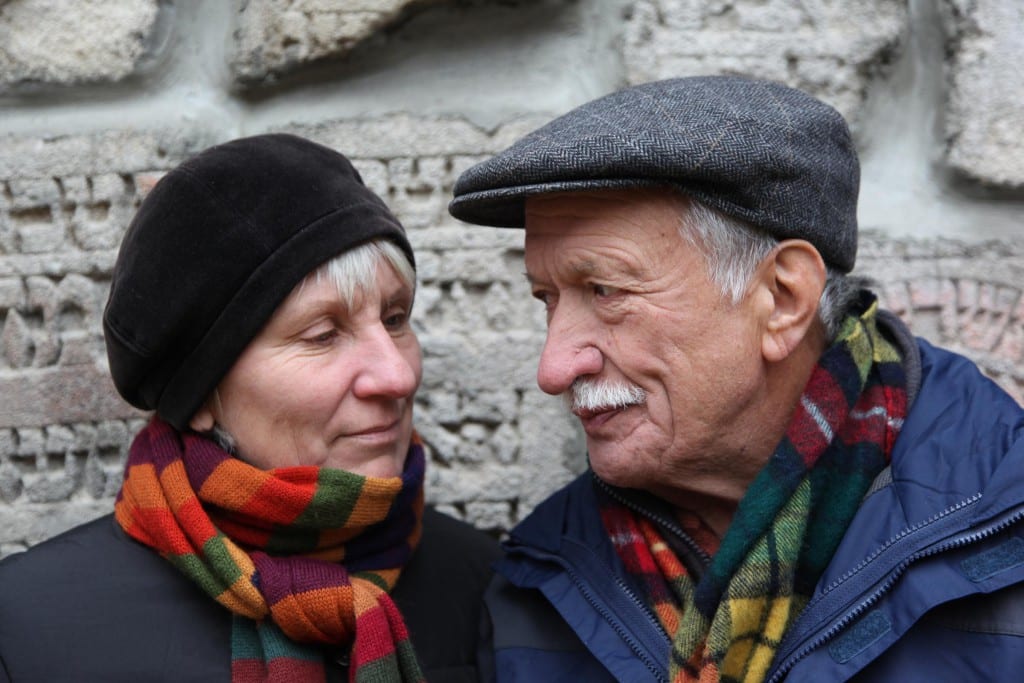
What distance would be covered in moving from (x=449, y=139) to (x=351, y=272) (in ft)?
1.57

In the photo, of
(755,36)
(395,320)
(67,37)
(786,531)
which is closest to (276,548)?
(395,320)

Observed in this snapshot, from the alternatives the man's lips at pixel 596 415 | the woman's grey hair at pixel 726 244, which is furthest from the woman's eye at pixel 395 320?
the woman's grey hair at pixel 726 244

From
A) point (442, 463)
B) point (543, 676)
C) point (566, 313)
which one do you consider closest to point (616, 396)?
point (566, 313)

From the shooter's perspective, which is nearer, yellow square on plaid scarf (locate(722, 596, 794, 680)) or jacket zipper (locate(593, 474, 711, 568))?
yellow square on plaid scarf (locate(722, 596, 794, 680))

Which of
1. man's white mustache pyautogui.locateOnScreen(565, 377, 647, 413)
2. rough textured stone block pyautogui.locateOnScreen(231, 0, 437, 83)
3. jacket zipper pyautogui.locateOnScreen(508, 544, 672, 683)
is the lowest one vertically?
jacket zipper pyautogui.locateOnScreen(508, 544, 672, 683)

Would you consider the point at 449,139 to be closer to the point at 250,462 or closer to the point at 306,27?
the point at 306,27

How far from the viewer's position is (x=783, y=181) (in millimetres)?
1449

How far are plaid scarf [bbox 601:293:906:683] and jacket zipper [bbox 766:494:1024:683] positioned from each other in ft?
0.12

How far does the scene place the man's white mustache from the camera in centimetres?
153

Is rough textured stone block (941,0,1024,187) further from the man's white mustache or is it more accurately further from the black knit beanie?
the black knit beanie

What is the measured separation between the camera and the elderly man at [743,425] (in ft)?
4.40

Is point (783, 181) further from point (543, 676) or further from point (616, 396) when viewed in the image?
point (543, 676)

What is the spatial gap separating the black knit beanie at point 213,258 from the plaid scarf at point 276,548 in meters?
0.12

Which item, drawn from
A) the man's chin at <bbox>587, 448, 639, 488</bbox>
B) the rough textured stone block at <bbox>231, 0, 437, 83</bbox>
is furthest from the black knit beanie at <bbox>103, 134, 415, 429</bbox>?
the man's chin at <bbox>587, 448, 639, 488</bbox>
